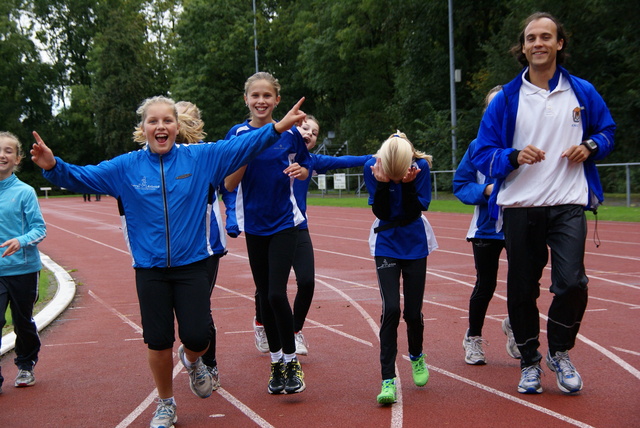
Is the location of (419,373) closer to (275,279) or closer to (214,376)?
(275,279)

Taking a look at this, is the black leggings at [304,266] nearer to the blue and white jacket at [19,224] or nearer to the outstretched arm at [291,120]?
the outstretched arm at [291,120]

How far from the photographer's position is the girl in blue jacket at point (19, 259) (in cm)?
571

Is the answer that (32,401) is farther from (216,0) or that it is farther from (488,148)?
(216,0)

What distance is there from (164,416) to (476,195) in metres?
2.63

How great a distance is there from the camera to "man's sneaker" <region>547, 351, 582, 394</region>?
4.94 metres

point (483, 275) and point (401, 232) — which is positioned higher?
point (401, 232)

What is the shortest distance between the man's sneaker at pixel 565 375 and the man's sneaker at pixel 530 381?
12 cm

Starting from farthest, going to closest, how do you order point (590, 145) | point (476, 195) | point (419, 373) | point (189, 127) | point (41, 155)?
point (476, 195), point (189, 127), point (419, 373), point (590, 145), point (41, 155)

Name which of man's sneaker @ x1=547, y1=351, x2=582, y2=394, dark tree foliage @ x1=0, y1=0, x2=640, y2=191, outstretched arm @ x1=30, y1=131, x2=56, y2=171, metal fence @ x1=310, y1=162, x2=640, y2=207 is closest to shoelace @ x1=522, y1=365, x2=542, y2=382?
man's sneaker @ x1=547, y1=351, x2=582, y2=394

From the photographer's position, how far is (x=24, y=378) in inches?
231

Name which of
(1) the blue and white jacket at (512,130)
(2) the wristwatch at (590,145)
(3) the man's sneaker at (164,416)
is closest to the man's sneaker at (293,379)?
(3) the man's sneaker at (164,416)

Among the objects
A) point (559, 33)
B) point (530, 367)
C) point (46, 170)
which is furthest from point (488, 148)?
point (46, 170)

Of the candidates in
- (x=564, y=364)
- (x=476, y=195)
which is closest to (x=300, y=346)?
(x=476, y=195)

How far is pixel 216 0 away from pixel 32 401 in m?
53.4
